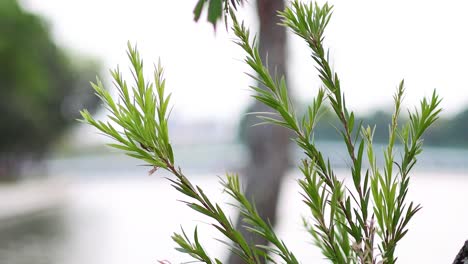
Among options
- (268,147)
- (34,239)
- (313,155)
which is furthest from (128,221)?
(313,155)

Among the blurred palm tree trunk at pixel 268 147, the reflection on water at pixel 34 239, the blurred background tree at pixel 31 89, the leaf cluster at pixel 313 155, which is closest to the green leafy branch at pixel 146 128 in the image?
the leaf cluster at pixel 313 155

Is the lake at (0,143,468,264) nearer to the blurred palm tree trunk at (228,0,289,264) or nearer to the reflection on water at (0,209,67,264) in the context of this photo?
the reflection on water at (0,209,67,264)

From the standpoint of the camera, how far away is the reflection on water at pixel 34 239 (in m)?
15.8

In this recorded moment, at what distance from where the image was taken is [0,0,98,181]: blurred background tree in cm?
2391

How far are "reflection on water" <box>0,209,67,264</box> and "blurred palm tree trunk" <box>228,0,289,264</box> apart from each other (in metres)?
10.9

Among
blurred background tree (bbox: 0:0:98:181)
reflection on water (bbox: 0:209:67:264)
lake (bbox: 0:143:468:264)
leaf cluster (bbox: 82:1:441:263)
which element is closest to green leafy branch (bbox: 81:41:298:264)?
leaf cluster (bbox: 82:1:441:263)

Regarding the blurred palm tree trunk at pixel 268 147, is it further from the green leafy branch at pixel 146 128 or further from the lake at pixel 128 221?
the green leafy branch at pixel 146 128

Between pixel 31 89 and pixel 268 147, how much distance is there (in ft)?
73.4

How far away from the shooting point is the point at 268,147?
5184 millimetres

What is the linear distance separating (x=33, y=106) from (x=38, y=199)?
676 cm

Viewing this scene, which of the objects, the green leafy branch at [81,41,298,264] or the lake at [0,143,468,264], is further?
the lake at [0,143,468,264]

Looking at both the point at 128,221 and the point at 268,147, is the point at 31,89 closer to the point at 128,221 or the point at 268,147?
the point at 128,221

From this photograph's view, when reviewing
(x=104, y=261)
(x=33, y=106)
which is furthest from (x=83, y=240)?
(x=33, y=106)

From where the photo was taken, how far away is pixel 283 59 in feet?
16.5
